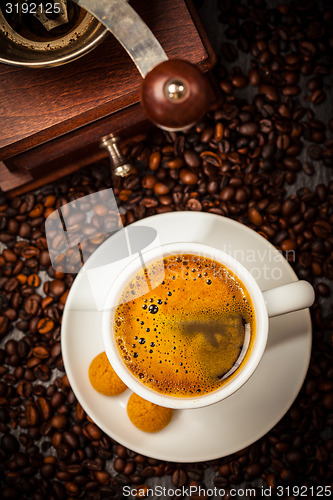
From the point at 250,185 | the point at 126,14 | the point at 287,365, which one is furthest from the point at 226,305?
the point at 126,14

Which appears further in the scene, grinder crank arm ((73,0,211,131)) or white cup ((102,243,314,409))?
white cup ((102,243,314,409))

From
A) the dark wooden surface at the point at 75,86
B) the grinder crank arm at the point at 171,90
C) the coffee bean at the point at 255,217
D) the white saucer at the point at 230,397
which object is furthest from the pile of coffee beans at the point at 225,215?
the grinder crank arm at the point at 171,90

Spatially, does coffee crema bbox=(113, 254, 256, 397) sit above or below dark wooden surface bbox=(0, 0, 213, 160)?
below

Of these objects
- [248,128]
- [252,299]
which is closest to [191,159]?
[248,128]

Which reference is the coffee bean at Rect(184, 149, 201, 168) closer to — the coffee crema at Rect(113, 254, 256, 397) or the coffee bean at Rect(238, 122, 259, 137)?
the coffee bean at Rect(238, 122, 259, 137)

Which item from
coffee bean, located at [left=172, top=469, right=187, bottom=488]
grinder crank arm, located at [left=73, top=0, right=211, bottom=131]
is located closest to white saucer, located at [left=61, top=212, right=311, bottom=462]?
coffee bean, located at [left=172, top=469, right=187, bottom=488]

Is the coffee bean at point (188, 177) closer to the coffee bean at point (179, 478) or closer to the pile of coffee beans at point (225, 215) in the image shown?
the pile of coffee beans at point (225, 215)

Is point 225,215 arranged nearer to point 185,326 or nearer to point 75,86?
point 185,326
